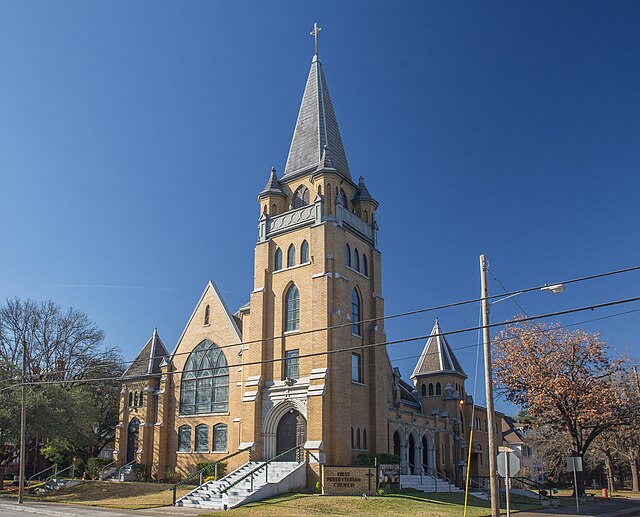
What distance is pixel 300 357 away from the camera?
96.5 ft

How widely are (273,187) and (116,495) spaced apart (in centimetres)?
1968

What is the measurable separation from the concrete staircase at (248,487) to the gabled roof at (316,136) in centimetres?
1722

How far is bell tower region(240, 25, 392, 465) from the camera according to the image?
33.4m

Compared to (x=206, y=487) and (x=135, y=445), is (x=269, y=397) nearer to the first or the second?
(x=206, y=487)

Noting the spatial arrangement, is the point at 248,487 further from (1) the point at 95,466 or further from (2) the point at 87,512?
(1) the point at 95,466

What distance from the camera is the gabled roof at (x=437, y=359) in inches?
2062

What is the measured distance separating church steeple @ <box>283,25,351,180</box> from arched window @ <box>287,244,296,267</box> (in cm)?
499

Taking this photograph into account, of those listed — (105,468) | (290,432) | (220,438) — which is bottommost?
(105,468)

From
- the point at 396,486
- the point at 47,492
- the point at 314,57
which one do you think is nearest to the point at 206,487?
the point at 396,486

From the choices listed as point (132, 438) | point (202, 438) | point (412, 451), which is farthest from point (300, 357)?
point (132, 438)

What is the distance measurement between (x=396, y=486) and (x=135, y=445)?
20.0 metres

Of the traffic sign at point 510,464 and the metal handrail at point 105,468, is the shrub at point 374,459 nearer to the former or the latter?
the traffic sign at point 510,464

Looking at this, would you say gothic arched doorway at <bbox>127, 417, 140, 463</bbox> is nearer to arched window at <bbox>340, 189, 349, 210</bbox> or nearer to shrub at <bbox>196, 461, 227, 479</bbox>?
shrub at <bbox>196, 461, 227, 479</bbox>

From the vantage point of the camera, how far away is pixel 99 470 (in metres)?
43.3
